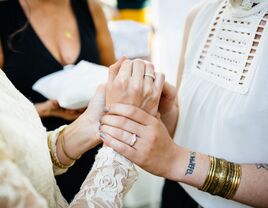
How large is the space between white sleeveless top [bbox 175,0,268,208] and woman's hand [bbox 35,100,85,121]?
457 millimetres

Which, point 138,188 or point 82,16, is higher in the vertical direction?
point 82,16

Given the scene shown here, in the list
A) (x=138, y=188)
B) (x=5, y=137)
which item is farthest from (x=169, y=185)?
(x=138, y=188)

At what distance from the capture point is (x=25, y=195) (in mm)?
398

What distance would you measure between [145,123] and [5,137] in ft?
1.06

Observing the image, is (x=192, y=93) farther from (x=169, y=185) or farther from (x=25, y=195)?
(x=25, y=195)

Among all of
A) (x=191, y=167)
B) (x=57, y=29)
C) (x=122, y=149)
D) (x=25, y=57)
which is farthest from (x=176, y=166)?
(x=57, y=29)

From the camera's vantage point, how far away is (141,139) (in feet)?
2.26

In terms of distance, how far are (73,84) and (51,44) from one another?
1.00 ft

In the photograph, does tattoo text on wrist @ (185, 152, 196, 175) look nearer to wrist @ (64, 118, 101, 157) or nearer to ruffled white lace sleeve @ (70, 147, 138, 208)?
ruffled white lace sleeve @ (70, 147, 138, 208)

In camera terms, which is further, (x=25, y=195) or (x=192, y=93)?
(x=192, y=93)

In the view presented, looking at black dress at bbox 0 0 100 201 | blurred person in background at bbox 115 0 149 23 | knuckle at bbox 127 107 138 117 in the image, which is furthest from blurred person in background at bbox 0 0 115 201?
blurred person in background at bbox 115 0 149 23

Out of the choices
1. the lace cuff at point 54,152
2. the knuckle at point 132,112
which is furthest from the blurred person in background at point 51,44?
the knuckle at point 132,112

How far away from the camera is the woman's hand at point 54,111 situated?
119 centimetres

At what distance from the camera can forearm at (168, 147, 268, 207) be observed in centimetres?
70
